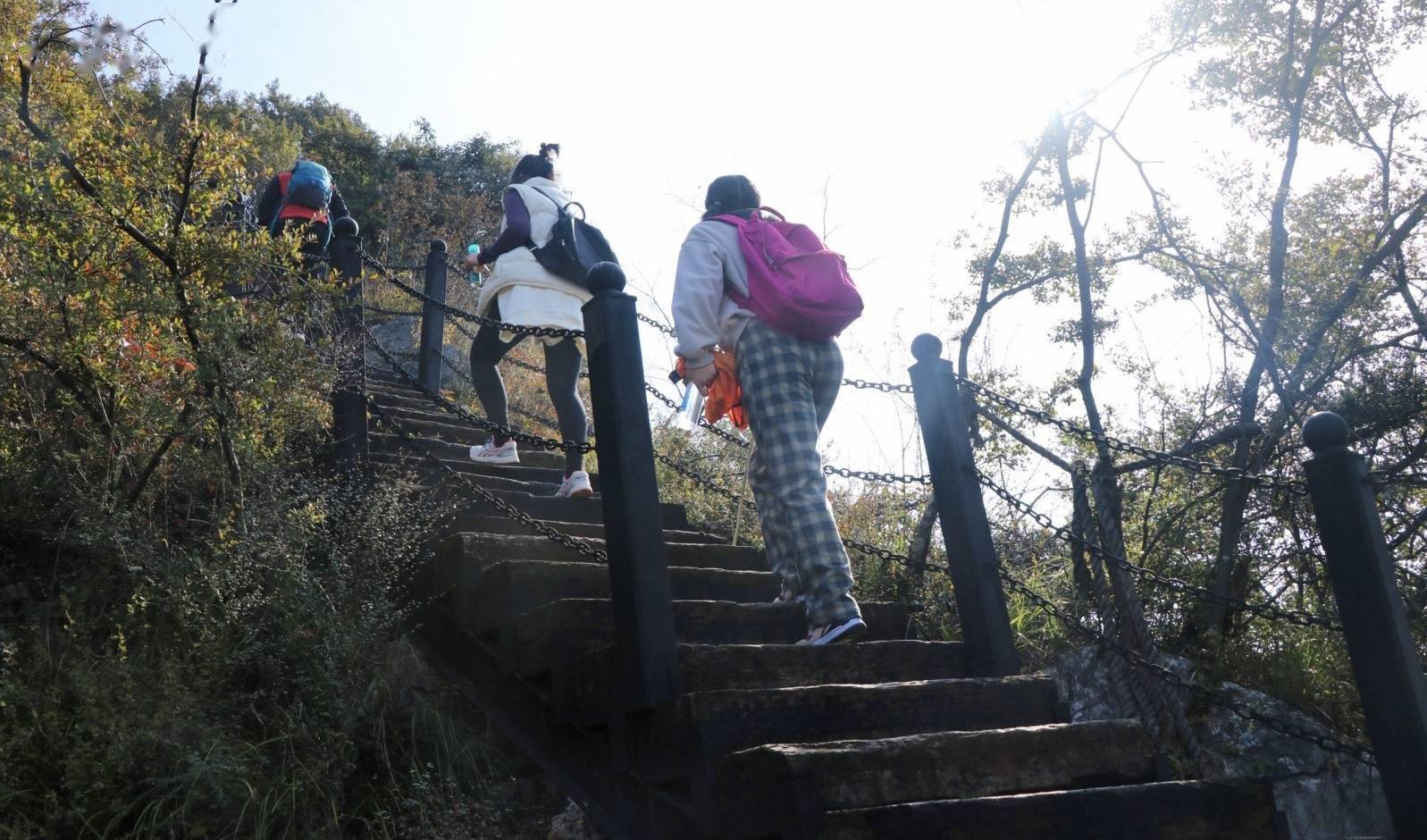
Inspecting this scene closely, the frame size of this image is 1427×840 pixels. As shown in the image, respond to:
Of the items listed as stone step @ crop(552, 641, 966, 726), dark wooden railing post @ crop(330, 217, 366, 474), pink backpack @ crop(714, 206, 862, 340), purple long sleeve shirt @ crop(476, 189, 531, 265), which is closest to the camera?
stone step @ crop(552, 641, 966, 726)

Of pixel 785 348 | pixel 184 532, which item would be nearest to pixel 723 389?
pixel 785 348

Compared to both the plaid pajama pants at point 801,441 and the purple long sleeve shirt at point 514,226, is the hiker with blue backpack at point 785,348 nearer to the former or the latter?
the plaid pajama pants at point 801,441

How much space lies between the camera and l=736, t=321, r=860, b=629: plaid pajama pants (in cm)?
380

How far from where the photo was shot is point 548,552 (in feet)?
15.2

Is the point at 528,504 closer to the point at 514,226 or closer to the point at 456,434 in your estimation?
the point at 514,226

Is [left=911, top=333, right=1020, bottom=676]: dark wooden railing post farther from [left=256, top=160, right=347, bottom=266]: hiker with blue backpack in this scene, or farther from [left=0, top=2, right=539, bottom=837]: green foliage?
[left=256, top=160, right=347, bottom=266]: hiker with blue backpack

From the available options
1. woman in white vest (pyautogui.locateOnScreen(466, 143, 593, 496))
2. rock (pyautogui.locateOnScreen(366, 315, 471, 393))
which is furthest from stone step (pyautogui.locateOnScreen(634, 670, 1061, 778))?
rock (pyautogui.locateOnScreen(366, 315, 471, 393))

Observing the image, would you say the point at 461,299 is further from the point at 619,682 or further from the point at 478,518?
the point at 619,682

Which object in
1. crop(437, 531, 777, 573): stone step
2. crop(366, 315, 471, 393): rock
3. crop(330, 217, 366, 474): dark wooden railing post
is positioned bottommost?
crop(437, 531, 777, 573): stone step

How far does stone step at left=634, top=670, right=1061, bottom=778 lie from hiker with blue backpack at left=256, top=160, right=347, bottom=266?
203 inches

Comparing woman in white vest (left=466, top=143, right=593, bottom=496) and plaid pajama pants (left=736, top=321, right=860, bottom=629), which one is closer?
plaid pajama pants (left=736, top=321, right=860, bottom=629)

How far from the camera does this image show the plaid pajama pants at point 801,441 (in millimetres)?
3797

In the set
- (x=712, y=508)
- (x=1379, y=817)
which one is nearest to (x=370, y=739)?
(x=712, y=508)

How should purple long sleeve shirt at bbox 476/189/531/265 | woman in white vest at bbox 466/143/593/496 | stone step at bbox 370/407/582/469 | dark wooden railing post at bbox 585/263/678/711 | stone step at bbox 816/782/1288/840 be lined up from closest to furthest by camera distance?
stone step at bbox 816/782/1288/840 < dark wooden railing post at bbox 585/263/678/711 < woman in white vest at bbox 466/143/593/496 < purple long sleeve shirt at bbox 476/189/531/265 < stone step at bbox 370/407/582/469
